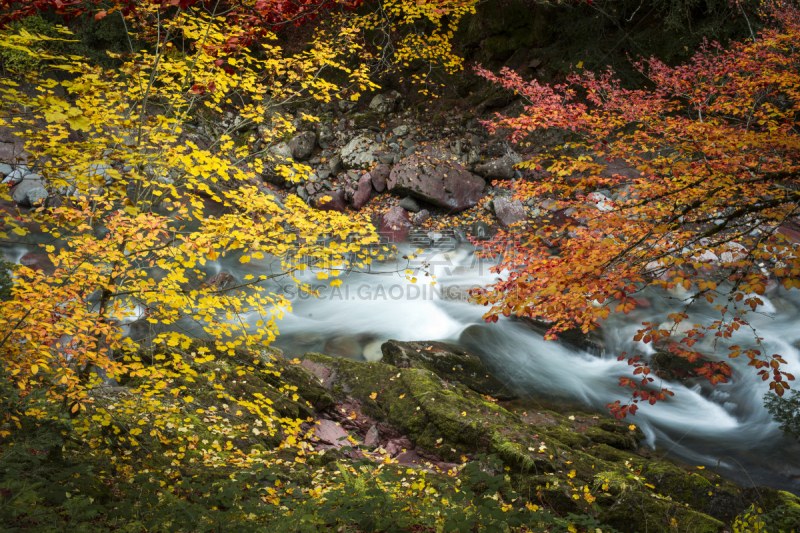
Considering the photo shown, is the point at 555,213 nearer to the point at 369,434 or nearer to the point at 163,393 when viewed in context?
the point at 369,434

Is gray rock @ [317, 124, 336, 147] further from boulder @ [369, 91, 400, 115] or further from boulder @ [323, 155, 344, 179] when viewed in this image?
boulder @ [369, 91, 400, 115]

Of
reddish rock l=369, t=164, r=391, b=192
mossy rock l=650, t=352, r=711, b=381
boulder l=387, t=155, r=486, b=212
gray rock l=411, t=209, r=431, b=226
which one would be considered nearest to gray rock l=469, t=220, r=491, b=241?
boulder l=387, t=155, r=486, b=212

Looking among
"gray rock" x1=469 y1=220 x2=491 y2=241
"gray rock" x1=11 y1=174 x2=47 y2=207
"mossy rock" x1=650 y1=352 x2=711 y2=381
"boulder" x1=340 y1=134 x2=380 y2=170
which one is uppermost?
"boulder" x1=340 y1=134 x2=380 y2=170

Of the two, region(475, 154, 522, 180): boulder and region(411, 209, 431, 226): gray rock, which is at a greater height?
region(475, 154, 522, 180): boulder

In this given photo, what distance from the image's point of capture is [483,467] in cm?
376

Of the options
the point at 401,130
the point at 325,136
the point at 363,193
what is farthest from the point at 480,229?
the point at 325,136

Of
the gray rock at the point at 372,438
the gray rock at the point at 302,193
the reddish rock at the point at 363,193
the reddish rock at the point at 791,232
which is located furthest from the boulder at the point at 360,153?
the reddish rock at the point at 791,232

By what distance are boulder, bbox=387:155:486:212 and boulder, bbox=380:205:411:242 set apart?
0.63m

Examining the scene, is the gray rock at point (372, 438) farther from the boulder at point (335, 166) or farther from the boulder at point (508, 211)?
the boulder at point (335, 166)

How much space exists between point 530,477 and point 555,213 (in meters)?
9.18

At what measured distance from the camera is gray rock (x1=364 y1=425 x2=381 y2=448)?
4770mm

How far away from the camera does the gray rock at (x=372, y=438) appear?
4770 mm

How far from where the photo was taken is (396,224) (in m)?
12.2

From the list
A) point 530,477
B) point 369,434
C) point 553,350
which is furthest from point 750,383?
point 369,434
